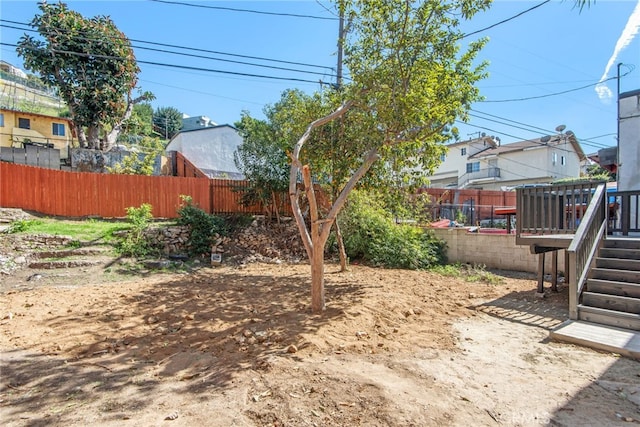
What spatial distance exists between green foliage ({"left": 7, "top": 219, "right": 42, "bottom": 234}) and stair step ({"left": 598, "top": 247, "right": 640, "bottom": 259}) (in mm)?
12706

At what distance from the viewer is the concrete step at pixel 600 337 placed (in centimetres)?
364

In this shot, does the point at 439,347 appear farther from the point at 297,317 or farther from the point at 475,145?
the point at 475,145

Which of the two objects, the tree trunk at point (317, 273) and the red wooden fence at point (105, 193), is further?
the red wooden fence at point (105, 193)

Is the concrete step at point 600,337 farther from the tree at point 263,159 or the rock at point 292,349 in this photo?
the tree at point 263,159

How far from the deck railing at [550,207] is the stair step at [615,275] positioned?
97 cm

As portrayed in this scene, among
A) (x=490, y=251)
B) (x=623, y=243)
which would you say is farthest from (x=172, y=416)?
(x=490, y=251)

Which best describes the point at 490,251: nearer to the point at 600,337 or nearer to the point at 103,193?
the point at 600,337

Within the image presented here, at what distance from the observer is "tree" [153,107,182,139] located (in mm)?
48094

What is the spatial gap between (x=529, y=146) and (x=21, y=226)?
112 ft

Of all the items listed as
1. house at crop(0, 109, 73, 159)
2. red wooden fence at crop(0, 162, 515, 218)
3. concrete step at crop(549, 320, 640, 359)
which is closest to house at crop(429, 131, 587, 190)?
red wooden fence at crop(0, 162, 515, 218)

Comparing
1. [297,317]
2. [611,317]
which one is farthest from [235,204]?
[611,317]

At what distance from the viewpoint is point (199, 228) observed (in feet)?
33.4

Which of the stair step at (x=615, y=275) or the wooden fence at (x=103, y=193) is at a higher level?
the wooden fence at (x=103, y=193)

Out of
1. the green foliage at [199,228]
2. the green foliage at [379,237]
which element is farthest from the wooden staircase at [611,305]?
the green foliage at [199,228]
